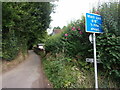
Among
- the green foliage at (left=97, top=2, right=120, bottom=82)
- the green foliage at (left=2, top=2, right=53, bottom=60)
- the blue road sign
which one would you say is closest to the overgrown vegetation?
the green foliage at (left=97, top=2, right=120, bottom=82)

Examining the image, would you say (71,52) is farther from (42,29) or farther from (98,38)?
(42,29)

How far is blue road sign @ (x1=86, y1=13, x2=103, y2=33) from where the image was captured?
2811 mm

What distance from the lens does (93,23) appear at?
2904mm

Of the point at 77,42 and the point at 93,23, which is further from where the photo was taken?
the point at 77,42

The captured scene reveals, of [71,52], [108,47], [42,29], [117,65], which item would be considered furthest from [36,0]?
[117,65]

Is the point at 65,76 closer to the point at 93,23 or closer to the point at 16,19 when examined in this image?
the point at 93,23

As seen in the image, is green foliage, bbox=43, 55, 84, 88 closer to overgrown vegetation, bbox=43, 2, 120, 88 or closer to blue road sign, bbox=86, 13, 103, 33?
overgrown vegetation, bbox=43, 2, 120, 88

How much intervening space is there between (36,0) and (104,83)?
8.29 m

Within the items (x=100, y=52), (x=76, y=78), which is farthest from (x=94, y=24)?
(x=76, y=78)

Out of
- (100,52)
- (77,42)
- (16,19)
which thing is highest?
(16,19)

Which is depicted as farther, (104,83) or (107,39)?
(104,83)

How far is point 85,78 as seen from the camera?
11.6 ft

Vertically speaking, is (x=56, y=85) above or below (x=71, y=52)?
below

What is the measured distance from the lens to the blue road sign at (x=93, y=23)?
2811mm
